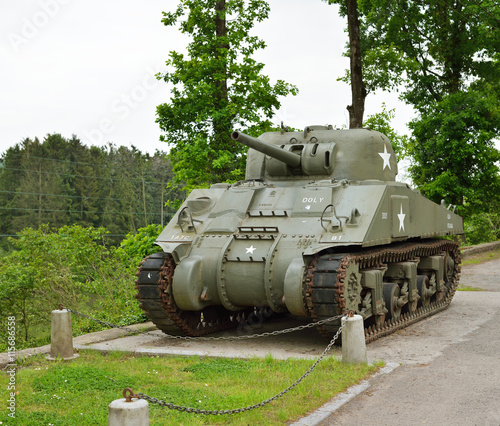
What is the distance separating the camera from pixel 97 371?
7781 mm

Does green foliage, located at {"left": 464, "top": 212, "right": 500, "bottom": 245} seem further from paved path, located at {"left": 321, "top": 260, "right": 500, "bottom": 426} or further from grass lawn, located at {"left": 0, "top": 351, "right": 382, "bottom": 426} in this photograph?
grass lawn, located at {"left": 0, "top": 351, "right": 382, "bottom": 426}

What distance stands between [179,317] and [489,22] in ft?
62.1

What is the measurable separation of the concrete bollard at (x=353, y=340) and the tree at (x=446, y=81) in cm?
1541

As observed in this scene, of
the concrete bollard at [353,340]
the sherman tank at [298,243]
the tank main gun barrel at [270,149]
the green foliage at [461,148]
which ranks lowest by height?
the concrete bollard at [353,340]

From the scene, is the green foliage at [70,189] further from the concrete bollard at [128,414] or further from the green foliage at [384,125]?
the concrete bollard at [128,414]

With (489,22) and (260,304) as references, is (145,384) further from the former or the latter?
(489,22)

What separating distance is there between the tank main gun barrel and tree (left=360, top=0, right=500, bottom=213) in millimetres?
11872

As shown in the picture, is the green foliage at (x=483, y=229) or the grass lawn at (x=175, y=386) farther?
the green foliage at (x=483, y=229)

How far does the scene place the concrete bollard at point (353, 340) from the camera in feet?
25.8

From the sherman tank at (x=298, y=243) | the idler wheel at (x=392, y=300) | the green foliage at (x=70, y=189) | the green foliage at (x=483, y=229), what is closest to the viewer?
the sherman tank at (x=298, y=243)

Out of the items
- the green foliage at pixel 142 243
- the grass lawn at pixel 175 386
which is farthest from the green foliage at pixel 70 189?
the grass lawn at pixel 175 386

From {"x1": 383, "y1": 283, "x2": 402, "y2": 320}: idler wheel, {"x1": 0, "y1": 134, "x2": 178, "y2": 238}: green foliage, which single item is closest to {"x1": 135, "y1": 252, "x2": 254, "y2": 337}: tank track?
{"x1": 383, "y1": 283, "x2": 402, "y2": 320}: idler wheel

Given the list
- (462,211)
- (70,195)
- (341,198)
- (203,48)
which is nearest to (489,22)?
(462,211)

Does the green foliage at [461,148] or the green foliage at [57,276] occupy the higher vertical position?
the green foliage at [461,148]
